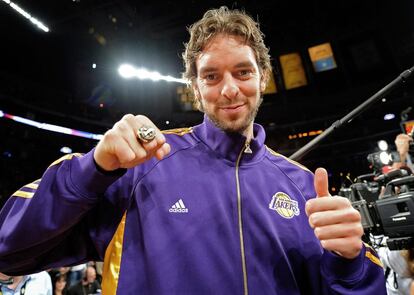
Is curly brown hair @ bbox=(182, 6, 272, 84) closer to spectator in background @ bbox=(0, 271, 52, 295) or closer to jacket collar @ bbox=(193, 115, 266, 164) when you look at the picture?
jacket collar @ bbox=(193, 115, 266, 164)

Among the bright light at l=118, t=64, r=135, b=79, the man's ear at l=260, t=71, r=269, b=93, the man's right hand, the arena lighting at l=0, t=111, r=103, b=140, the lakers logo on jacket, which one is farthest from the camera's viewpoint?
the bright light at l=118, t=64, r=135, b=79

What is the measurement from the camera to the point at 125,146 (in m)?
0.82

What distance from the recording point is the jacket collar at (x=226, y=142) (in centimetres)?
128

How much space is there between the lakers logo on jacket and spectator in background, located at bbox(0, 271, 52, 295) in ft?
12.9

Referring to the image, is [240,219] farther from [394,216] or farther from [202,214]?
[394,216]

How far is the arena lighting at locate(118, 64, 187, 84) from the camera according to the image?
1339 centimetres

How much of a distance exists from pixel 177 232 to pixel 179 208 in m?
0.09

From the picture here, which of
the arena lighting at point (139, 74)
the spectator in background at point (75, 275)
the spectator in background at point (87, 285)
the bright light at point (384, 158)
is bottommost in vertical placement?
the spectator in background at point (87, 285)

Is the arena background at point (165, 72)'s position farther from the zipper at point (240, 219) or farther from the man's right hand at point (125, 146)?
the man's right hand at point (125, 146)

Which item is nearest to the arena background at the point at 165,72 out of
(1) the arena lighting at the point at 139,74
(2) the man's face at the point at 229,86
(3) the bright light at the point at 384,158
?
(1) the arena lighting at the point at 139,74

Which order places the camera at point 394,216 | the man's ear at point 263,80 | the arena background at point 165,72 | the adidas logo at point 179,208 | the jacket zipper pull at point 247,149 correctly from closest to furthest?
the adidas logo at point 179,208 < the jacket zipper pull at point 247,149 < the man's ear at point 263,80 < the camera at point 394,216 < the arena background at point 165,72

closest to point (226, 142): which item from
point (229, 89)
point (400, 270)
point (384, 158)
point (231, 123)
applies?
point (231, 123)

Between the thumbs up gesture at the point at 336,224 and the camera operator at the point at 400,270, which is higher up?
the thumbs up gesture at the point at 336,224

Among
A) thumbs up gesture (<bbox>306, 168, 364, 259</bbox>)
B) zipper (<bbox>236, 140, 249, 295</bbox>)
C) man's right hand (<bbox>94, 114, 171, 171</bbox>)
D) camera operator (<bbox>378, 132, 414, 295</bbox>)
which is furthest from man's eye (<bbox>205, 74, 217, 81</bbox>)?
camera operator (<bbox>378, 132, 414, 295</bbox>)
